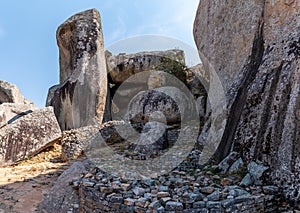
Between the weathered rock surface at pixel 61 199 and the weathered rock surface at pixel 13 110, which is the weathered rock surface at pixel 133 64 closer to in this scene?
the weathered rock surface at pixel 13 110

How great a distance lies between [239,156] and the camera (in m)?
4.96

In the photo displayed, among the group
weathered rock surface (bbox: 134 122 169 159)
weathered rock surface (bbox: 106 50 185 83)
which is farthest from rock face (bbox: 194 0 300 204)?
weathered rock surface (bbox: 106 50 185 83)

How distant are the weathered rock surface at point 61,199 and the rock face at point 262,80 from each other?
8.54 ft

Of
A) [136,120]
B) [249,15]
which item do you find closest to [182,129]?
[136,120]

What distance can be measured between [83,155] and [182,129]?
2495 millimetres

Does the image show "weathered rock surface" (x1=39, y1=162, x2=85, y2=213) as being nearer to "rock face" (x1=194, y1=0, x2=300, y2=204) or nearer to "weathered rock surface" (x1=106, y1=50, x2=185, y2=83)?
"rock face" (x1=194, y1=0, x2=300, y2=204)

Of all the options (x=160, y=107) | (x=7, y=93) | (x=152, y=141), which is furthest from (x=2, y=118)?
(x=7, y=93)

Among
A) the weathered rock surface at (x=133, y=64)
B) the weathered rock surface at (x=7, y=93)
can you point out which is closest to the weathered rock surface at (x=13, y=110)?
the weathered rock surface at (x=133, y=64)

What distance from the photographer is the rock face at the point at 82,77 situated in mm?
9609

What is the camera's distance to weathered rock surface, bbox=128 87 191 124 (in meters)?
7.83

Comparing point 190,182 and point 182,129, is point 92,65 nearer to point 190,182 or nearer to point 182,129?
point 182,129

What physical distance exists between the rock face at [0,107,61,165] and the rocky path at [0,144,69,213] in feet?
0.81

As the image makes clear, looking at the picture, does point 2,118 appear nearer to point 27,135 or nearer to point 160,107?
point 27,135

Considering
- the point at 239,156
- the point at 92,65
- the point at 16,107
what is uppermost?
the point at 92,65
